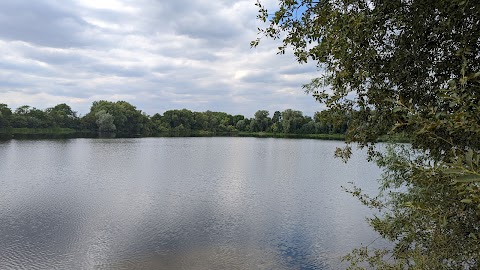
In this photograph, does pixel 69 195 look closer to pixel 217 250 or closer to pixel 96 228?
pixel 96 228

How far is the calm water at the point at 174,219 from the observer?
14953mm

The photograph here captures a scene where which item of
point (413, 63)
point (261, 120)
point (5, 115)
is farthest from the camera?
point (261, 120)

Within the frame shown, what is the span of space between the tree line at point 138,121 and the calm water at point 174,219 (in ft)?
230

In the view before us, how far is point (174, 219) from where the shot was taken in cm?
1989

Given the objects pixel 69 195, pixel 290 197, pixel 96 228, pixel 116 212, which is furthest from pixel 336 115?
pixel 69 195

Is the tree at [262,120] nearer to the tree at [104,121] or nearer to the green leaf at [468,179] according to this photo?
the tree at [104,121]

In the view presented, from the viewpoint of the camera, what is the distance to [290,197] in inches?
1013

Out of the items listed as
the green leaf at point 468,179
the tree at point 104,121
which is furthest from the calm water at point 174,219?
the tree at point 104,121

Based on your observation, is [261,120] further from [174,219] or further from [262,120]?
[174,219]

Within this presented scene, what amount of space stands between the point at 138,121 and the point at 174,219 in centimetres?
10568

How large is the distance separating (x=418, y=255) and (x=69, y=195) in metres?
24.8

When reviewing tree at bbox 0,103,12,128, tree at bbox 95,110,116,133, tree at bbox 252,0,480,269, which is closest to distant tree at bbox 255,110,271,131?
tree at bbox 95,110,116,133

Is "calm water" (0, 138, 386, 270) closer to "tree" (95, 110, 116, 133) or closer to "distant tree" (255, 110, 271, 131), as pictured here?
"tree" (95, 110, 116, 133)

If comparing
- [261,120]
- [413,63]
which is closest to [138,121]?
[261,120]
